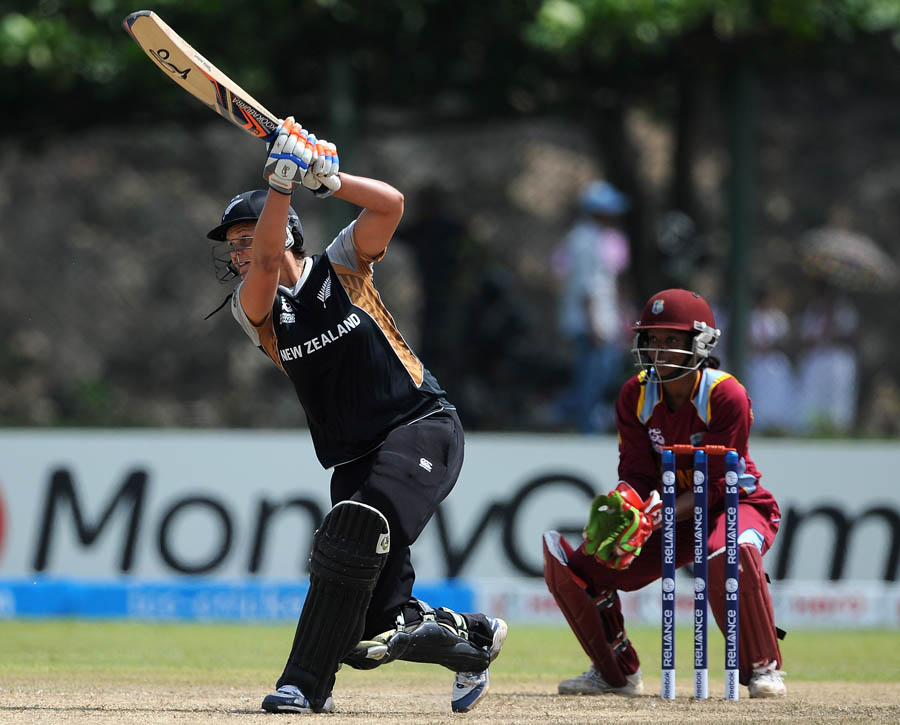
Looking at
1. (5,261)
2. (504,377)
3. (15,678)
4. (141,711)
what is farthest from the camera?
(5,261)

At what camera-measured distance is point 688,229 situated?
33.8 ft

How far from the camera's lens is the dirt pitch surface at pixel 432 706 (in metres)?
4.62

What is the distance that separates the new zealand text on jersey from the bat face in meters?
0.65

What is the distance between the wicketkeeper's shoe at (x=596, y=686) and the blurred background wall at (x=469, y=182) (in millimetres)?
3826

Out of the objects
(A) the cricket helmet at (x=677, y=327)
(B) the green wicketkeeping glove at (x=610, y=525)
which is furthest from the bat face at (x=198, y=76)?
(B) the green wicketkeeping glove at (x=610, y=525)

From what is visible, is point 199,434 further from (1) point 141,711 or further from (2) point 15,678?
(1) point 141,711

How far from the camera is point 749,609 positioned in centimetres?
536

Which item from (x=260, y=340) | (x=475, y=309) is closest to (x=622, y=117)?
(x=475, y=309)

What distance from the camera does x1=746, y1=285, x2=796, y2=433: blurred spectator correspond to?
956 cm

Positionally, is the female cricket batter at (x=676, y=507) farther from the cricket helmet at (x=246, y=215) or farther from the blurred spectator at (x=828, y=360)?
the blurred spectator at (x=828, y=360)

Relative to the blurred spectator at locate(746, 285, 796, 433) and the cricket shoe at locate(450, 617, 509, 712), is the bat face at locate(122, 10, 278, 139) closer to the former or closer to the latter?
the cricket shoe at locate(450, 617, 509, 712)

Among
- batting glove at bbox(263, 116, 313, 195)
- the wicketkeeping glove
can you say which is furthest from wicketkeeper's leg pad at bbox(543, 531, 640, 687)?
batting glove at bbox(263, 116, 313, 195)

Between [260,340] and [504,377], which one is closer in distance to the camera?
[260,340]

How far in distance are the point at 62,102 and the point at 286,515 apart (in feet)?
10.8
